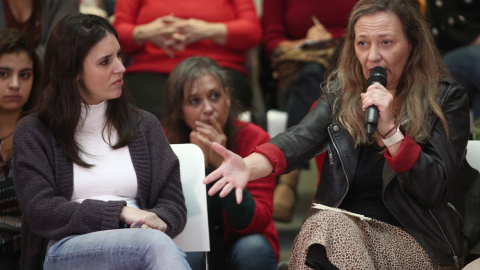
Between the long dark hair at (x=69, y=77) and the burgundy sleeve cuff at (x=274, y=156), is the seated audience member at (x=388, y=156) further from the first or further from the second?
the long dark hair at (x=69, y=77)

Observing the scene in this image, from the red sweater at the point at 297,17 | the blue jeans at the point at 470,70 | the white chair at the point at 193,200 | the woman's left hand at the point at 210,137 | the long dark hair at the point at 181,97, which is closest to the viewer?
the white chair at the point at 193,200

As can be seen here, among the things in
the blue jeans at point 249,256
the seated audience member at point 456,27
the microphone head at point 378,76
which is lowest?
the blue jeans at point 249,256

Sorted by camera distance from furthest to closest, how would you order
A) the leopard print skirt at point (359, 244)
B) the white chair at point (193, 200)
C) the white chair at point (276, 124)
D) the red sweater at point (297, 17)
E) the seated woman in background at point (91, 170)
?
the red sweater at point (297, 17) → the white chair at point (276, 124) → the white chair at point (193, 200) → the seated woman in background at point (91, 170) → the leopard print skirt at point (359, 244)

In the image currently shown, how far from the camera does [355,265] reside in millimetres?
1865

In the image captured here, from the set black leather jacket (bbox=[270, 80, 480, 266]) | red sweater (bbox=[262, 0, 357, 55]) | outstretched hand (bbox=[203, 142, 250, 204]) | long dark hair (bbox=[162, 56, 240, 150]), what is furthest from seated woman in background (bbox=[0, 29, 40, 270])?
red sweater (bbox=[262, 0, 357, 55])

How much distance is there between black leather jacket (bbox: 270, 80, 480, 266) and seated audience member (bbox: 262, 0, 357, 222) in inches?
45.4

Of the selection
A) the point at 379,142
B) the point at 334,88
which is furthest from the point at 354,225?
the point at 334,88

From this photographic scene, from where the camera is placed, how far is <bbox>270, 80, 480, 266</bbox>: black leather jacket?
2064 mm

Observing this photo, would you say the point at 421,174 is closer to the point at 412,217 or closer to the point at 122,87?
the point at 412,217

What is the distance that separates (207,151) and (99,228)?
2.33 ft

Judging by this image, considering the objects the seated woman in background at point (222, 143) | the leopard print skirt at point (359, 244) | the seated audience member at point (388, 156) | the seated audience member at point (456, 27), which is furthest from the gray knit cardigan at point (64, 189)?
the seated audience member at point (456, 27)

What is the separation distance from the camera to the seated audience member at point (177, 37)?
11.0 feet

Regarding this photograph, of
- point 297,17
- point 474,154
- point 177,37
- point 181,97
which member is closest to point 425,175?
point 474,154

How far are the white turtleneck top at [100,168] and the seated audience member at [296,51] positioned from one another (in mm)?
1313
